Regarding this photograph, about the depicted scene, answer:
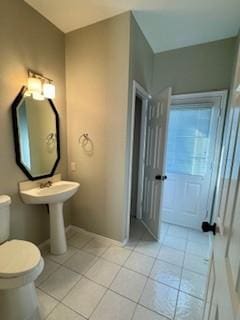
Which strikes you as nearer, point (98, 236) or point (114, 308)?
point (114, 308)

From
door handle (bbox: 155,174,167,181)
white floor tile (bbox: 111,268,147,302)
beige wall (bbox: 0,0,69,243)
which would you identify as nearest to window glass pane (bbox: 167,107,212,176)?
door handle (bbox: 155,174,167,181)

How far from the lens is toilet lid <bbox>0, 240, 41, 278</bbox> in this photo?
117 cm

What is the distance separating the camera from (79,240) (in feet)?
7.61

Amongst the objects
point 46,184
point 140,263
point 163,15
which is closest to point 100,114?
point 46,184

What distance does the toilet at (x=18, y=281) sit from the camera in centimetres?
116

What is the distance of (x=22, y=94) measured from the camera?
174cm

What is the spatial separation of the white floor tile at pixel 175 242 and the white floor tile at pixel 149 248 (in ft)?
0.44

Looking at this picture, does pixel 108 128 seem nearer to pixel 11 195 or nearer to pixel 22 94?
pixel 22 94

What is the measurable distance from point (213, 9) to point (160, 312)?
2.82m

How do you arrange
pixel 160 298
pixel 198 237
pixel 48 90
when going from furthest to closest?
pixel 198 237 → pixel 48 90 → pixel 160 298

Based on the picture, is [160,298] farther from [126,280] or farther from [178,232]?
[178,232]

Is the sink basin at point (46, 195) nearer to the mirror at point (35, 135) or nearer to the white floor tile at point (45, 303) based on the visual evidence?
the mirror at point (35, 135)

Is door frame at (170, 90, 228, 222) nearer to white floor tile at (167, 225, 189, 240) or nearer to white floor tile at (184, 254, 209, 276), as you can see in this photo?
white floor tile at (167, 225, 189, 240)

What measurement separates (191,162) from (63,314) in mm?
2297
